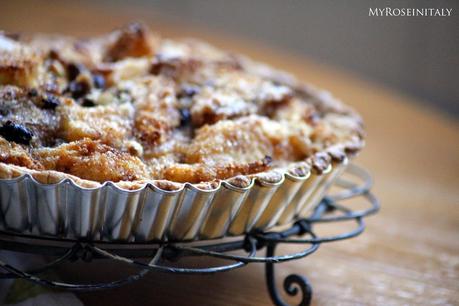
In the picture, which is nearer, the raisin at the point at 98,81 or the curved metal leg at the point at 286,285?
the curved metal leg at the point at 286,285

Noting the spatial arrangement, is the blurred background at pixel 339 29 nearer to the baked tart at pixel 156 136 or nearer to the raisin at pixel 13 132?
the baked tart at pixel 156 136

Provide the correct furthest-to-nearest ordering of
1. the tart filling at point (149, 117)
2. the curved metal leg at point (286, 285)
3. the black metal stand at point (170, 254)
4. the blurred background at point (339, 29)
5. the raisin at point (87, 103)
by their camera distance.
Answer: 1. the blurred background at point (339, 29)
2. the raisin at point (87, 103)
3. the curved metal leg at point (286, 285)
4. the tart filling at point (149, 117)
5. the black metal stand at point (170, 254)

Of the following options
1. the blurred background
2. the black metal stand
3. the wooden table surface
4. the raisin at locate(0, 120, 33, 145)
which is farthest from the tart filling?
the blurred background

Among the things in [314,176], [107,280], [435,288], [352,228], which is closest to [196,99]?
[314,176]

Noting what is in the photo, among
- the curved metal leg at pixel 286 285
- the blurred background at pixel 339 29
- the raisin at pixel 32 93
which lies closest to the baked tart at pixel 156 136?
the raisin at pixel 32 93

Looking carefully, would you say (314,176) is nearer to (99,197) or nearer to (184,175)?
(184,175)

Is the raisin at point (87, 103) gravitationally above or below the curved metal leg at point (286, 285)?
above

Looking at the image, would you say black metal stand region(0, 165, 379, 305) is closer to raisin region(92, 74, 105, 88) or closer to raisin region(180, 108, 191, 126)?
raisin region(180, 108, 191, 126)

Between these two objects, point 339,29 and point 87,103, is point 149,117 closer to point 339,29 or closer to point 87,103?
point 87,103
